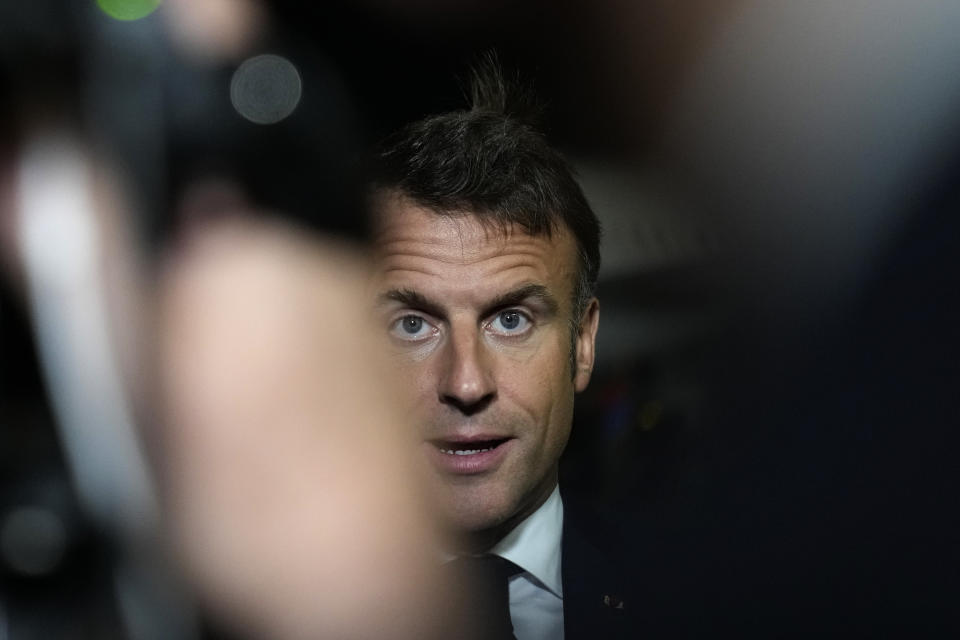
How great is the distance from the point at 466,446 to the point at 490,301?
0.17 metres

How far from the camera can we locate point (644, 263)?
105cm

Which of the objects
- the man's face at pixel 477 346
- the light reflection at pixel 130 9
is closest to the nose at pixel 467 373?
the man's face at pixel 477 346

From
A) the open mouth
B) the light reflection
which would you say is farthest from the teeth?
the light reflection

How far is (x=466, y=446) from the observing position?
0.96 meters

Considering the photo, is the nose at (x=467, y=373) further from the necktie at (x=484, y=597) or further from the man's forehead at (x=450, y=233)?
the necktie at (x=484, y=597)

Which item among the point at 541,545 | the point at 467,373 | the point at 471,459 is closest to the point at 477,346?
the point at 467,373

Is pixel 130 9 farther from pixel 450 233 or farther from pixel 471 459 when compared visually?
pixel 471 459

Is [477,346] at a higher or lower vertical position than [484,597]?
higher

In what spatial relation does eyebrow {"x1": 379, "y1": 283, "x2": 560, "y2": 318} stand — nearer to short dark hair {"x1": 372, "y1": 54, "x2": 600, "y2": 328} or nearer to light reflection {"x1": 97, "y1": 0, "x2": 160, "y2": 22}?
short dark hair {"x1": 372, "y1": 54, "x2": 600, "y2": 328}

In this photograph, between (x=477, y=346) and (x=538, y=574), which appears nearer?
(x=477, y=346)

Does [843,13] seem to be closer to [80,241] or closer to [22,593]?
[80,241]

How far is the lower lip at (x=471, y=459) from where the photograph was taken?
963mm

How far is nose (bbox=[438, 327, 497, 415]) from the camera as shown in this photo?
36.1 inches

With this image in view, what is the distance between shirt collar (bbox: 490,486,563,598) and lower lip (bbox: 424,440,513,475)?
0.09 metres
